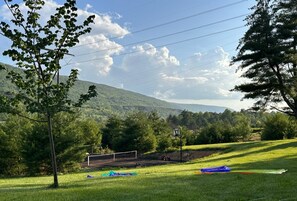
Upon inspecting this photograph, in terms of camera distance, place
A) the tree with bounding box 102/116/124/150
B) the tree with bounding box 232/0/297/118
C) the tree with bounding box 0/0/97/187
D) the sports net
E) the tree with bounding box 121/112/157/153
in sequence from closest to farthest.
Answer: the tree with bounding box 0/0/97/187 < the tree with bounding box 232/0/297/118 < the sports net < the tree with bounding box 121/112/157/153 < the tree with bounding box 102/116/124/150

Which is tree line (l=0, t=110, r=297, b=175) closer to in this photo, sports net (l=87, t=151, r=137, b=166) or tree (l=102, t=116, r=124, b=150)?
tree (l=102, t=116, r=124, b=150)

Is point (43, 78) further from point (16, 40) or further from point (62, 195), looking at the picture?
point (62, 195)

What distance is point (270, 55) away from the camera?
25.2 meters

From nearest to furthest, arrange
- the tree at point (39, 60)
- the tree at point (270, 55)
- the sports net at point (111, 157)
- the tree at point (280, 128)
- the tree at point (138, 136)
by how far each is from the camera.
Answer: the tree at point (39, 60) < the tree at point (270, 55) < the sports net at point (111, 157) < the tree at point (280, 128) < the tree at point (138, 136)

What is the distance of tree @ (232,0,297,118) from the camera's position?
991 inches

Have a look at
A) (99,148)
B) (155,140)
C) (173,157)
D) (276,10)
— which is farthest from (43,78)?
(99,148)

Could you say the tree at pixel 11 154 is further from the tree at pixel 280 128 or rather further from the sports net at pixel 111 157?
the tree at pixel 280 128

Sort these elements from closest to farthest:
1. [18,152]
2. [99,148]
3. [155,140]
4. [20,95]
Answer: [20,95] → [18,152] → [155,140] → [99,148]

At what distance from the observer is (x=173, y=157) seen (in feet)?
133

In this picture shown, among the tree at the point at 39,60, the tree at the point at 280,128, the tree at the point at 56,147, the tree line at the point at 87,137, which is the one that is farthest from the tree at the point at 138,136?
the tree at the point at 39,60

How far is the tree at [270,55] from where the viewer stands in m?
25.2

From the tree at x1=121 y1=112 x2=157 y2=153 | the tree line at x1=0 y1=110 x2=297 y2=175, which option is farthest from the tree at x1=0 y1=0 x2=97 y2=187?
the tree at x1=121 y1=112 x2=157 y2=153

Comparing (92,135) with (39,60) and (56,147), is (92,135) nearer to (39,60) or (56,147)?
(56,147)

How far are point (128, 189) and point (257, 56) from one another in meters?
20.4
